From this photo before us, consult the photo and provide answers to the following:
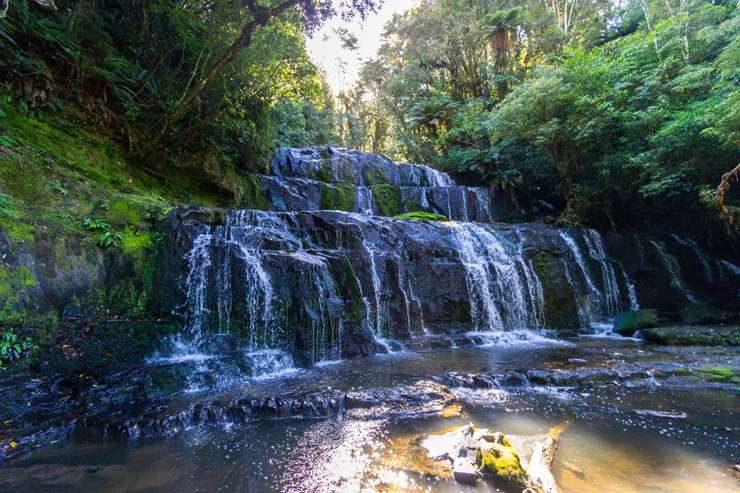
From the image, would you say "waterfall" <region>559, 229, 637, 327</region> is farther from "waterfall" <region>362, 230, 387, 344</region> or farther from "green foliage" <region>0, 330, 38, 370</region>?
"green foliage" <region>0, 330, 38, 370</region>

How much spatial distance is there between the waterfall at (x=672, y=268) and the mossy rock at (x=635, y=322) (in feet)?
8.04

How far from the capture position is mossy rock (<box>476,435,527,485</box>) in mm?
2645

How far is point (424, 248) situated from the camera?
948 centimetres

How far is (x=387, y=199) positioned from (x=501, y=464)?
41.1 ft

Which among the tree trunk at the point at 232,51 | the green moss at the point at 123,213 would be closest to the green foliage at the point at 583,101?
the tree trunk at the point at 232,51

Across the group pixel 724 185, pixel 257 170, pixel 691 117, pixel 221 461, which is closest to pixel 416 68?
pixel 257 170

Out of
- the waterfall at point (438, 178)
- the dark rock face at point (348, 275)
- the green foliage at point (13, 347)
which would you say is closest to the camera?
the green foliage at point (13, 347)

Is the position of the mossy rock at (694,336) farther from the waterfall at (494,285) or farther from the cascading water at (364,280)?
the waterfall at (494,285)

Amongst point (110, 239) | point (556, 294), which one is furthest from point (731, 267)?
point (110, 239)

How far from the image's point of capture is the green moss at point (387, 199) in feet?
47.1

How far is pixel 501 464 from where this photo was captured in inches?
107

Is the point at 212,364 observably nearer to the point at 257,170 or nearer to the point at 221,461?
the point at 221,461

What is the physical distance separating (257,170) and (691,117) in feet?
43.1

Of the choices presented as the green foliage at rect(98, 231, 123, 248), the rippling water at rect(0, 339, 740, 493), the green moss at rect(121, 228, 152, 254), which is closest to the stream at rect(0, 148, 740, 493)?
the rippling water at rect(0, 339, 740, 493)
